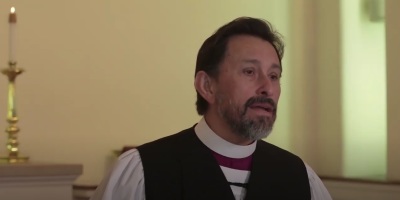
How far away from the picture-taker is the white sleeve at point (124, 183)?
2520 mm

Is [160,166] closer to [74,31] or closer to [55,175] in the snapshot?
[55,175]

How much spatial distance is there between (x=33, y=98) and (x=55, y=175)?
0.86 m

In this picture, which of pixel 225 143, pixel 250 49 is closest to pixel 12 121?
pixel 225 143

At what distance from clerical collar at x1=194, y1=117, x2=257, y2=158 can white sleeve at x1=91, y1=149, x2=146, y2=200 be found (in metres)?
0.25

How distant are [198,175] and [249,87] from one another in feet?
1.14

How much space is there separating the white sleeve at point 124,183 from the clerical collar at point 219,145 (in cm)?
25

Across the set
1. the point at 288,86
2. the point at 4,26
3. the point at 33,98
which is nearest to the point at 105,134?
the point at 33,98

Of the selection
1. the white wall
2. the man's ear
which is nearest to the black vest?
the man's ear

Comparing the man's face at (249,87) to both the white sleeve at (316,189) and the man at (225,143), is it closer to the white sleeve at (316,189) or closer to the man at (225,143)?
the man at (225,143)

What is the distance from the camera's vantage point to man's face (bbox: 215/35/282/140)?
2.54 metres

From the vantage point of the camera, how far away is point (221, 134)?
2.69 m

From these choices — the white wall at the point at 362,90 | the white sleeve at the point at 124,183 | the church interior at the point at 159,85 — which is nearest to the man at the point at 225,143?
the white sleeve at the point at 124,183

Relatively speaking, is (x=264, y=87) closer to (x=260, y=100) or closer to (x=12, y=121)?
(x=260, y=100)

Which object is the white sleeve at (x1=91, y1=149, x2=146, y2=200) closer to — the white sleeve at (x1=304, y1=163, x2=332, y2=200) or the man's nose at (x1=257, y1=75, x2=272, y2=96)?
the man's nose at (x1=257, y1=75, x2=272, y2=96)
